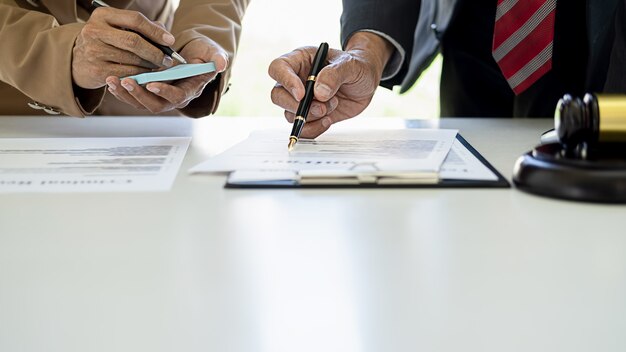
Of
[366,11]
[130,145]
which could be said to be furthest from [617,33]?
[130,145]

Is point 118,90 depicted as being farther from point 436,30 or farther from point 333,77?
point 436,30

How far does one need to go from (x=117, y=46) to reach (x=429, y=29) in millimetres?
626

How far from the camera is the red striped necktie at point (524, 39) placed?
3.95 feet

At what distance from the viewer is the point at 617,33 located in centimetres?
114

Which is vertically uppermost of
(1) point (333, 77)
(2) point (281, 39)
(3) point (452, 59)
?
(1) point (333, 77)

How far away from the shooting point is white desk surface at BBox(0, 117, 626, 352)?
0.46 m

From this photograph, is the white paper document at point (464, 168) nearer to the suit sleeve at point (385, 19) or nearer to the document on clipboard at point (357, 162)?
the document on clipboard at point (357, 162)

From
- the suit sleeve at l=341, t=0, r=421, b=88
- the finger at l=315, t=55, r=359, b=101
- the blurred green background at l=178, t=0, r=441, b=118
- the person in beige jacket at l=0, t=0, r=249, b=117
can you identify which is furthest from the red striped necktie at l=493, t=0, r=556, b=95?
the blurred green background at l=178, t=0, r=441, b=118

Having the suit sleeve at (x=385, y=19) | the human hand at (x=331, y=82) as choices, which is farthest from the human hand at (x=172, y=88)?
the suit sleeve at (x=385, y=19)

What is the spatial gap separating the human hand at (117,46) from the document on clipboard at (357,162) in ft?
0.64

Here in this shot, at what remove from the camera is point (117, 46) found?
43.4 inches

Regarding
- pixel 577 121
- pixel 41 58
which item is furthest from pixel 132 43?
pixel 577 121

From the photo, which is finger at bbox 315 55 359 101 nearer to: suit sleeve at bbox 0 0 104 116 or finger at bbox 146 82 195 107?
finger at bbox 146 82 195 107

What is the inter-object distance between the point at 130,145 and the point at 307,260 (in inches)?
20.4
